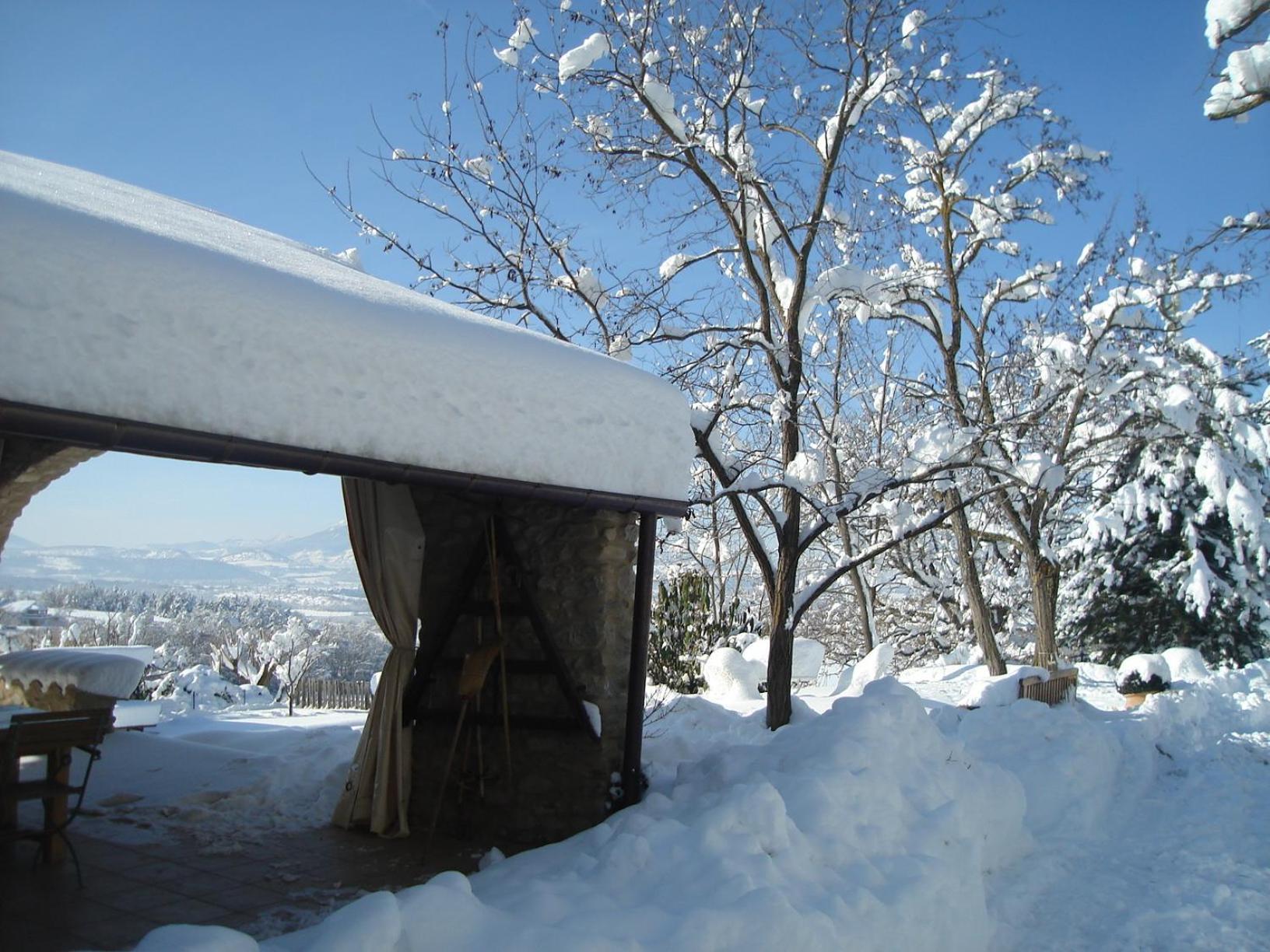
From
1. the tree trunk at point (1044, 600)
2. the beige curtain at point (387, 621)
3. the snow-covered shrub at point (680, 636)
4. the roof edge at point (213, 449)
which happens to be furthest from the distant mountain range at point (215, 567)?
the roof edge at point (213, 449)

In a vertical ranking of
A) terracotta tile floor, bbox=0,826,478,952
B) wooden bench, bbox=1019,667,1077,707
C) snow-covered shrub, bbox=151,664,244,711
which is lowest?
snow-covered shrub, bbox=151,664,244,711

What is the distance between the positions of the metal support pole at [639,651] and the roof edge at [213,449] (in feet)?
3.36

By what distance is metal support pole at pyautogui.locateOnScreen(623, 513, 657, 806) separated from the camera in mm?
5227

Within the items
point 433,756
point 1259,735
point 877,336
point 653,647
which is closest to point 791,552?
point 653,647

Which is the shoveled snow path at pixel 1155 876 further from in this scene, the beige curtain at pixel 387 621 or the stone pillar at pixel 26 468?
the stone pillar at pixel 26 468

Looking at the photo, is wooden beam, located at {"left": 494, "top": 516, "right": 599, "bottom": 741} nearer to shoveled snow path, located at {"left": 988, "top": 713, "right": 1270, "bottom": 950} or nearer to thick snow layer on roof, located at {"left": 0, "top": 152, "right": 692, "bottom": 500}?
thick snow layer on roof, located at {"left": 0, "top": 152, "right": 692, "bottom": 500}

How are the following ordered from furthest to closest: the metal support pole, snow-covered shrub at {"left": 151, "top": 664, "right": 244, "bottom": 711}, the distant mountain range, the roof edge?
the distant mountain range < snow-covered shrub at {"left": 151, "top": 664, "right": 244, "bottom": 711} < the metal support pole < the roof edge

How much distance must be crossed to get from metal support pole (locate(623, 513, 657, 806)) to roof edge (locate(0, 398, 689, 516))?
1024mm

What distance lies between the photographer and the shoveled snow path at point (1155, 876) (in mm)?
4938

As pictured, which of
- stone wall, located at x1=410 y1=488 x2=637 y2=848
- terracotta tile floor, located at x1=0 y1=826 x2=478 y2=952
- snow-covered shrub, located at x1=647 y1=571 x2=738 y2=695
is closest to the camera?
terracotta tile floor, located at x1=0 y1=826 x2=478 y2=952

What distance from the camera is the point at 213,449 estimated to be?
311 cm

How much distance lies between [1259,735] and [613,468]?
9.18 m

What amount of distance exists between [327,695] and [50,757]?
42.6 ft

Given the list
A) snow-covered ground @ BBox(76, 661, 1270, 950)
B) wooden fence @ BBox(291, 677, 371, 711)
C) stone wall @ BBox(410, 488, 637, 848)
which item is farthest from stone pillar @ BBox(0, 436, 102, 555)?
wooden fence @ BBox(291, 677, 371, 711)
